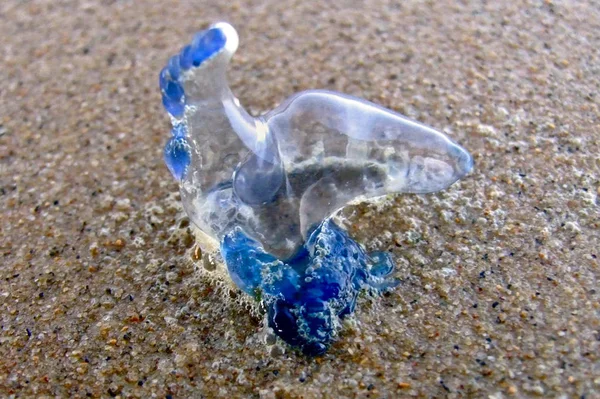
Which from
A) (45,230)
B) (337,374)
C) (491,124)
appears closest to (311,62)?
(491,124)

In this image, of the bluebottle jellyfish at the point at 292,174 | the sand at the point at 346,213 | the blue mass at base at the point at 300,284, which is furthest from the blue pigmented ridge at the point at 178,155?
the sand at the point at 346,213

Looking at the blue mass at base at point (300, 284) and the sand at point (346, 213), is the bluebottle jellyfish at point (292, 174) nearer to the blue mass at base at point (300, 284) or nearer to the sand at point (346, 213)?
the blue mass at base at point (300, 284)

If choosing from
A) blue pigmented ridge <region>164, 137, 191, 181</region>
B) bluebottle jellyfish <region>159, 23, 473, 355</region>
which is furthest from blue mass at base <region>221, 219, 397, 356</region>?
blue pigmented ridge <region>164, 137, 191, 181</region>

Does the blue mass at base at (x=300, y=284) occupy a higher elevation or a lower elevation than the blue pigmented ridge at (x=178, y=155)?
lower

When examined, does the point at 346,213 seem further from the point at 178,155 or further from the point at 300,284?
the point at 178,155

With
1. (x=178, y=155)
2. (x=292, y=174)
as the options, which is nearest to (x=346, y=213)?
(x=292, y=174)

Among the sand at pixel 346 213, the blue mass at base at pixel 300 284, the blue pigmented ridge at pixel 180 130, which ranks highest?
the blue pigmented ridge at pixel 180 130

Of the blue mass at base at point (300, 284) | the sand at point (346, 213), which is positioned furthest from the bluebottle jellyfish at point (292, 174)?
the sand at point (346, 213)
